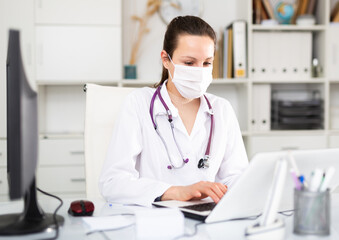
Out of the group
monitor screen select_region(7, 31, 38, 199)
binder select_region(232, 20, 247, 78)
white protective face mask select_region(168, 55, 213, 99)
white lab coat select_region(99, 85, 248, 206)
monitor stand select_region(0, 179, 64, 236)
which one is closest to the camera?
monitor screen select_region(7, 31, 38, 199)

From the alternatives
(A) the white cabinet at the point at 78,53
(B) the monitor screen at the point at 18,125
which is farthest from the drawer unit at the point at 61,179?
(B) the monitor screen at the point at 18,125

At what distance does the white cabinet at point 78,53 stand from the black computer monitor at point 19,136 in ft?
6.95

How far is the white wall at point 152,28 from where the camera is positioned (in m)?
3.31

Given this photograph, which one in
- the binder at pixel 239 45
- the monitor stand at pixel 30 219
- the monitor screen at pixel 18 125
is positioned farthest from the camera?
the binder at pixel 239 45

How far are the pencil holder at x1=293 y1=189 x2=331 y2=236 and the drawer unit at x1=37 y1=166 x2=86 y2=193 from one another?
227 centimetres

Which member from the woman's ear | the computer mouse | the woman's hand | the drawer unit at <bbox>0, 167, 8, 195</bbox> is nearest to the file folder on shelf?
the woman's ear

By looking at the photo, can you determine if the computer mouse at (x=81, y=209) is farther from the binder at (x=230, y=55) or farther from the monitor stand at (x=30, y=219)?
the binder at (x=230, y=55)

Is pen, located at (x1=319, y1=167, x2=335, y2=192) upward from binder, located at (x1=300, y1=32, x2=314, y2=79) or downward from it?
downward

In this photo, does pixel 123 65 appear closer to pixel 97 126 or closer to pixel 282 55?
pixel 282 55

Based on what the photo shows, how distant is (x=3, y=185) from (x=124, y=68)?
1.18 metres

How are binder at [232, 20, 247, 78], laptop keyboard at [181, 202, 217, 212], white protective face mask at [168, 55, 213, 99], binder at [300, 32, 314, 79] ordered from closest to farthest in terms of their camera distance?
laptop keyboard at [181, 202, 217, 212]
white protective face mask at [168, 55, 213, 99]
binder at [232, 20, 247, 78]
binder at [300, 32, 314, 79]

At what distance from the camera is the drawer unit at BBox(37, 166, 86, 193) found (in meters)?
3.00

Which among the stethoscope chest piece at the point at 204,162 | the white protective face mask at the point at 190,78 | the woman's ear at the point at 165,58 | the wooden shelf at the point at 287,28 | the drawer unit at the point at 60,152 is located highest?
the wooden shelf at the point at 287,28

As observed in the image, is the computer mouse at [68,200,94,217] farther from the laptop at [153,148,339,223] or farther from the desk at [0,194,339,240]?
the laptop at [153,148,339,223]
